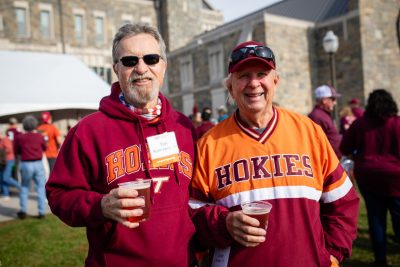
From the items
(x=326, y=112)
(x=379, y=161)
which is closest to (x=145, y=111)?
(x=379, y=161)

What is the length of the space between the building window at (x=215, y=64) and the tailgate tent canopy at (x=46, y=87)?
37.8 ft

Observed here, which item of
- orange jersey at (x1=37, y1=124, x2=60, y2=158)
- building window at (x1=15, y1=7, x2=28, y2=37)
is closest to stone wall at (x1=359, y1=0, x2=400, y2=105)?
orange jersey at (x1=37, y1=124, x2=60, y2=158)

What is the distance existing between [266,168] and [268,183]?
0.28 ft

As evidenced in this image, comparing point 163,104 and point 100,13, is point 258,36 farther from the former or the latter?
point 163,104

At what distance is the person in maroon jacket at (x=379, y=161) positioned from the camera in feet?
13.9

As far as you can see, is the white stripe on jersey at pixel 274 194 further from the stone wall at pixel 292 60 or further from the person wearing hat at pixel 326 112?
the stone wall at pixel 292 60

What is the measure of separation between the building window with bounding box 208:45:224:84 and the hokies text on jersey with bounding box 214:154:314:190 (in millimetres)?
21500

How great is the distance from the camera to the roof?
909 inches

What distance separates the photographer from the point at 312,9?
83.7 ft

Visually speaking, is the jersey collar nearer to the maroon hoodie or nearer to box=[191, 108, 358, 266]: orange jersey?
box=[191, 108, 358, 266]: orange jersey

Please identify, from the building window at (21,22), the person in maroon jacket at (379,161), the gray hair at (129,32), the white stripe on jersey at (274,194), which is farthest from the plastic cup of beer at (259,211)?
the building window at (21,22)

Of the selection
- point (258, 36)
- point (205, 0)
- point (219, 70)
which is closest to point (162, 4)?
point (205, 0)

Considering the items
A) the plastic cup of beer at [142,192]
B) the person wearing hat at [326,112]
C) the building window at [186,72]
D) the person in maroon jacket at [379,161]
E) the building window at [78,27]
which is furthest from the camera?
the building window at [78,27]

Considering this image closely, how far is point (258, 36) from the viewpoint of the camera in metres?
20.7
